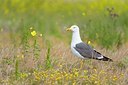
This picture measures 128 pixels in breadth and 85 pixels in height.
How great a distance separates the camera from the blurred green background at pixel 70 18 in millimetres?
10539

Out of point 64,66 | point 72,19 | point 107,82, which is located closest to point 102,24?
point 64,66

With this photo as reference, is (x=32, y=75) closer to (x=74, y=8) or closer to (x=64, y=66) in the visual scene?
(x=64, y=66)

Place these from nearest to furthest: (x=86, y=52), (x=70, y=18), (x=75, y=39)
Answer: (x=86, y=52)
(x=75, y=39)
(x=70, y=18)

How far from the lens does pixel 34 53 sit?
25.1 feet

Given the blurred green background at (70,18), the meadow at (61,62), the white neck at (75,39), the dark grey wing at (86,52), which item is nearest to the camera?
the meadow at (61,62)

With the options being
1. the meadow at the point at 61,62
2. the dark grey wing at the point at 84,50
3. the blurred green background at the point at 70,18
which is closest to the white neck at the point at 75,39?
the dark grey wing at the point at 84,50

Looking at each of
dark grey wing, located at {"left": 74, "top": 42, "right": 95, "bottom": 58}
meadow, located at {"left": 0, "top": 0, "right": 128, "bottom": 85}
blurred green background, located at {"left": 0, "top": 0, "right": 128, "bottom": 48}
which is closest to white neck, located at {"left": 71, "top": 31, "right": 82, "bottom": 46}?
dark grey wing, located at {"left": 74, "top": 42, "right": 95, "bottom": 58}

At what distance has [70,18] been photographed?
1608 centimetres

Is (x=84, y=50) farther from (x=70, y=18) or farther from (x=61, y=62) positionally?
(x=70, y=18)

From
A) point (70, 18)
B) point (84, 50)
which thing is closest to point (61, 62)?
point (84, 50)

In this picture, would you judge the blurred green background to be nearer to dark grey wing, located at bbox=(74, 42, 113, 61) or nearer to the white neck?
the white neck

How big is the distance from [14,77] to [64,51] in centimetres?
196

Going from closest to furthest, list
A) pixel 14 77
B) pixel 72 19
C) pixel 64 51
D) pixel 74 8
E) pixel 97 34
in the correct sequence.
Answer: pixel 14 77 → pixel 64 51 → pixel 97 34 → pixel 72 19 → pixel 74 8

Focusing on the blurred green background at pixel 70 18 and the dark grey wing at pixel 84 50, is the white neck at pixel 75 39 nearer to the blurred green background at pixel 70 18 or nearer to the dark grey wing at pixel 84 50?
the dark grey wing at pixel 84 50
